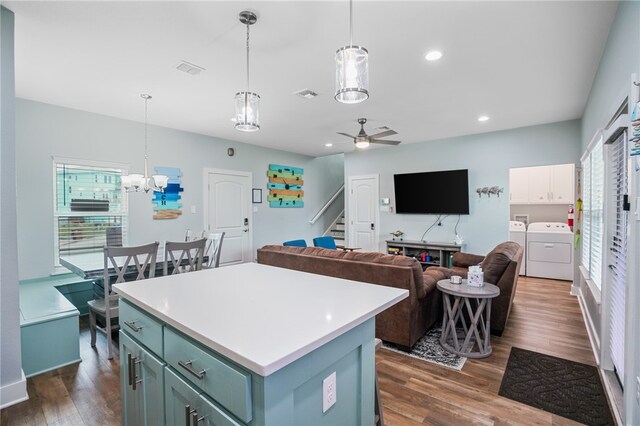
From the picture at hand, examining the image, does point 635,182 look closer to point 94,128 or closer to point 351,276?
point 351,276

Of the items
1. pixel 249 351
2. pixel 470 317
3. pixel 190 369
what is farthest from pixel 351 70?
pixel 470 317

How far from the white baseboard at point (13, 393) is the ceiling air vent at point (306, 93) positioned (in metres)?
3.55

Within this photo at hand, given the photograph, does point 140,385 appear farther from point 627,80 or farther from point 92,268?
point 627,80

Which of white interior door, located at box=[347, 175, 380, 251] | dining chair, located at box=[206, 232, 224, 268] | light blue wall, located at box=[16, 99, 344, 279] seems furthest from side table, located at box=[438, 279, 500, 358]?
light blue wall, located at box=[16, 99, 344, 279]

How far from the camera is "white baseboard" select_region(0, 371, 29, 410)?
2186 millimetres

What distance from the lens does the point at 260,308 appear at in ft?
4.26

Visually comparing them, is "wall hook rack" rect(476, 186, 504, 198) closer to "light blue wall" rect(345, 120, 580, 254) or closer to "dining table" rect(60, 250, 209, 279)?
"light blue wall" rect(345, 120, 580, 254)

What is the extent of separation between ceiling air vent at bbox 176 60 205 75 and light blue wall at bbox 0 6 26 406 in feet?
3.76

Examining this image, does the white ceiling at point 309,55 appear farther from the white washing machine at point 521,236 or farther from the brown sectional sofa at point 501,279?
the white washing machine at point 521,236

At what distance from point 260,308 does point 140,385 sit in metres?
0.80

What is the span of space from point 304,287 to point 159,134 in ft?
15.3

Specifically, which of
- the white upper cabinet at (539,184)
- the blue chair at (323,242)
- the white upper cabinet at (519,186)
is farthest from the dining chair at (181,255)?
the white upper cabinet at (539,184)

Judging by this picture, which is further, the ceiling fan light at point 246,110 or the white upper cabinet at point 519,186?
the white upper cabinet at point 519,186

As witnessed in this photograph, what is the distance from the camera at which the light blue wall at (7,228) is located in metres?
2.13
